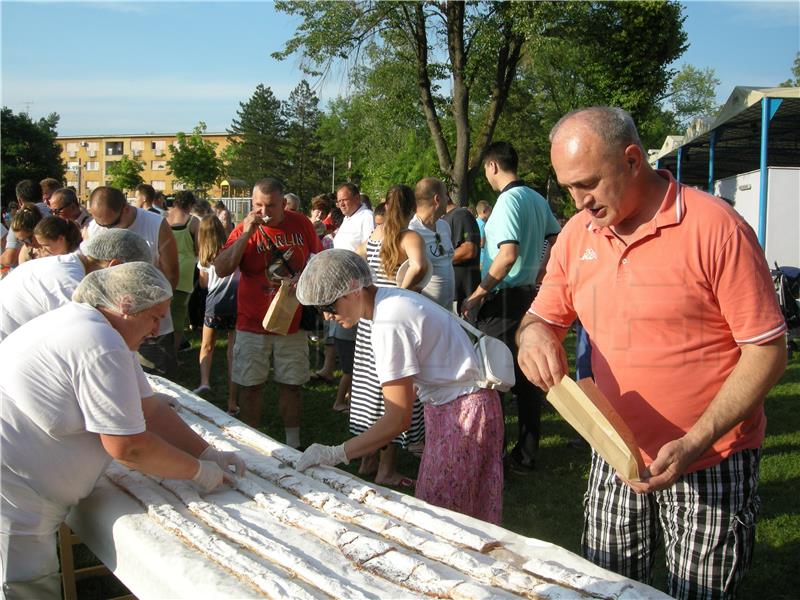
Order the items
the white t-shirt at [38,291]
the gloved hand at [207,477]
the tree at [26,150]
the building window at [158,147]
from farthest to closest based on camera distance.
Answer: the building window at [158,147], the tree at [26,150], the white t-shirt at [38,291], the gloved hand at [207,477]

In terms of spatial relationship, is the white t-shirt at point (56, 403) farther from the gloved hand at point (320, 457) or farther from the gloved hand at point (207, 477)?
the gloved hand at point (320, 457)

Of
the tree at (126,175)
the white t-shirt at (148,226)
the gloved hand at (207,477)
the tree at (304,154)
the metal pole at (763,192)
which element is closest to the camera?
the gloved hand at (207,477)

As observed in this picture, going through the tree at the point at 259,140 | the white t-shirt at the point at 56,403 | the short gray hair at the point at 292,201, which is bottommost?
the white t-shirt at the point at 56,403

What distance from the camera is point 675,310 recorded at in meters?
1.93

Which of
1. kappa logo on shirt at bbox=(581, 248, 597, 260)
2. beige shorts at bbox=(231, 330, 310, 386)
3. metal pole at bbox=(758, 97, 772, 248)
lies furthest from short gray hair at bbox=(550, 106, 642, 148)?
metal pole at bbox=(758, 97, 772, 248)

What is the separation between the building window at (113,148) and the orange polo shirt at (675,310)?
3980 inches

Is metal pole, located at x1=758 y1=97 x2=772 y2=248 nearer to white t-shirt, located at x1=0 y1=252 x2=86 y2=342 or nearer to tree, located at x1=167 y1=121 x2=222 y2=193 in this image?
white t-shirt, located at x1=0 y1=252 x2=86 y2=342

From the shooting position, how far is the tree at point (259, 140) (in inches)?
2707

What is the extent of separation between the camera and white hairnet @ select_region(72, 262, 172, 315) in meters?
2.35

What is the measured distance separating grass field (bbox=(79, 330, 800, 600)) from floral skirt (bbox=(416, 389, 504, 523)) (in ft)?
3.95

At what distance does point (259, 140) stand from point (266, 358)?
6697 centimetres

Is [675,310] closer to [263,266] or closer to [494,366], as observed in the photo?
[494,366]

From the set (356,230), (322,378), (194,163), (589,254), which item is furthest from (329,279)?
(194,163)

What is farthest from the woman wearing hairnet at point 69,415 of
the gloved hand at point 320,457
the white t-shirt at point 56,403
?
the gloved hand at point 320,457
